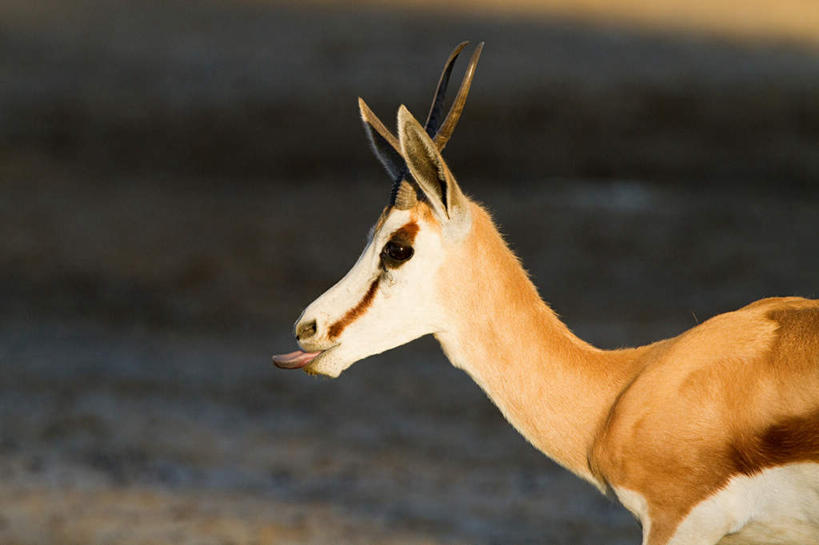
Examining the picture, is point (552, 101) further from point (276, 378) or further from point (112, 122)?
point (276, 378)

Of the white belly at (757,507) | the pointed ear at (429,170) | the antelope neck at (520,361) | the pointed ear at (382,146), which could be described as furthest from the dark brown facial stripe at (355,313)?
the white belly at (757,507)

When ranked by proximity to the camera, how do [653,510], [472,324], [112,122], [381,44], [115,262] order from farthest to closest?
[381,44], [112,122], [115,262], [472,324], [653,510]

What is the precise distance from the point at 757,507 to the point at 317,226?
538 inches

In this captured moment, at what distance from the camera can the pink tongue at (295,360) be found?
226 inches

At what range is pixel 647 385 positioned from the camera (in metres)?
5.52

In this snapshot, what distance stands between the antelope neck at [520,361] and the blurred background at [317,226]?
3329 millimetres

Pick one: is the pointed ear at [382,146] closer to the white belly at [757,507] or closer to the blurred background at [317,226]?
the white belly at [757,507]

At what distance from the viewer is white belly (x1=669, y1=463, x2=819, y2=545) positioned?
204 inches

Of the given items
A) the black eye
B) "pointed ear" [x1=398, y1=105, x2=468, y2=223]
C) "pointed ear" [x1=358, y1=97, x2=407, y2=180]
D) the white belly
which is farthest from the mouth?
the white belly

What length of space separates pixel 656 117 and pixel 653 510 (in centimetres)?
1890

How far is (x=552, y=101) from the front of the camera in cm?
2420

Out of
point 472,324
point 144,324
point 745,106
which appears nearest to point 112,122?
point 144,324

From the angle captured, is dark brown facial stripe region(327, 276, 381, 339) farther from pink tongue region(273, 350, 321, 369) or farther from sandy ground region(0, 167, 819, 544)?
sandy ground region(0, 167, 819, 544)

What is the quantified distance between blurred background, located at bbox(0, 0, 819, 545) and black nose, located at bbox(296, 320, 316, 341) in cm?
352
